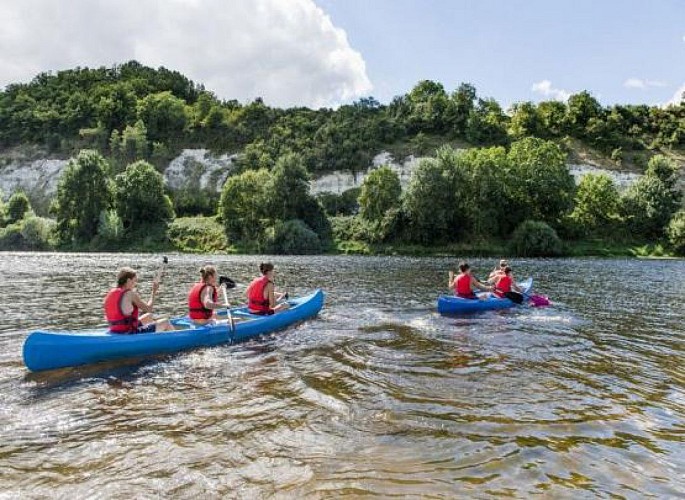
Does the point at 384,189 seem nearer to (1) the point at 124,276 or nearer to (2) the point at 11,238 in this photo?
(2) the point at 11,238

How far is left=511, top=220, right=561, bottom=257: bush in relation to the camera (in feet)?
167

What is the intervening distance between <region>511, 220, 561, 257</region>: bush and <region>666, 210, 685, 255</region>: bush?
39.5 feet

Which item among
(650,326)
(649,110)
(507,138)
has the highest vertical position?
(649,110)

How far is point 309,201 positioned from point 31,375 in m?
52.0

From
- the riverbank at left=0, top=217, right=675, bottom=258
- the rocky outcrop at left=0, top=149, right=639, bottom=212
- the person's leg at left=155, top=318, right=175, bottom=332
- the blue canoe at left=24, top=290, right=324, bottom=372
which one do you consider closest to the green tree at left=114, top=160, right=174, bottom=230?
the riverbank at left=0, top=217, right=675, bottom=258

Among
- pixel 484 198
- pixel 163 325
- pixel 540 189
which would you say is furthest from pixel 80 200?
pixel 163 325

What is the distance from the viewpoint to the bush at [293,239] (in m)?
54.9

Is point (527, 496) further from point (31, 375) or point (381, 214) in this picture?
point (381, 214)

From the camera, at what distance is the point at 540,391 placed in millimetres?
8859

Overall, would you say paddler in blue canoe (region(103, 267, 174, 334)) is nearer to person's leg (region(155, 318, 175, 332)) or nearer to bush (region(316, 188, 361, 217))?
person's leg (region(155, 318, 175, 332))

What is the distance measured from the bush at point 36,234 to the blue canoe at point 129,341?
191 feet

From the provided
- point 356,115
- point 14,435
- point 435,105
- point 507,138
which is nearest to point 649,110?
point 507,138

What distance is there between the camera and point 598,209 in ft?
195

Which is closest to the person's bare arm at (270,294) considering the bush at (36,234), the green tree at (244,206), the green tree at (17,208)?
the green tree at (244,206)
